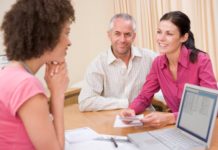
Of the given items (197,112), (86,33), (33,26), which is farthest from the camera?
(86,33)

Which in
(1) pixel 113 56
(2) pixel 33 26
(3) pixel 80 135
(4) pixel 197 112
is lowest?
(3) pixel 80 135

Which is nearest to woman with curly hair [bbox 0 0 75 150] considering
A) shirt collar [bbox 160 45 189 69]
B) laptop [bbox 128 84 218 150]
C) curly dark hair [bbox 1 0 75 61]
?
curly dark hair [bbox 1 0 75 61]

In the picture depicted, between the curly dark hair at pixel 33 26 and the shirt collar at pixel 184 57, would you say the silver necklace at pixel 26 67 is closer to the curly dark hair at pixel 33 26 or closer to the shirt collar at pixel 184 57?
the curly dark hair at pixel 33 26

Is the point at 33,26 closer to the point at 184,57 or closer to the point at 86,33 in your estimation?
the point at 184,57

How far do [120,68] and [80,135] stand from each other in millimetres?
801

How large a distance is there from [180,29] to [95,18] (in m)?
2.27

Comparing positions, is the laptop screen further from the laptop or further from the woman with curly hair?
the woman with curly hair

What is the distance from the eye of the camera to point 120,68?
7.29 ft

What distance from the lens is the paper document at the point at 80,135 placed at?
4.87ft

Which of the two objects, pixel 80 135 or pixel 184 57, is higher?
pixel 184 57

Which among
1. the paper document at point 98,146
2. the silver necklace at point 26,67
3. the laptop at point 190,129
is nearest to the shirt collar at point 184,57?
the laptop at point 190,129

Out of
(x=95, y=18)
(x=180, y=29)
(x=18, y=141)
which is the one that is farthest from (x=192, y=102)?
(x=95, y=18)

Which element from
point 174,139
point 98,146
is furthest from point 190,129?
point 98,146

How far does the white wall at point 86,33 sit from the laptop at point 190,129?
2587mm
